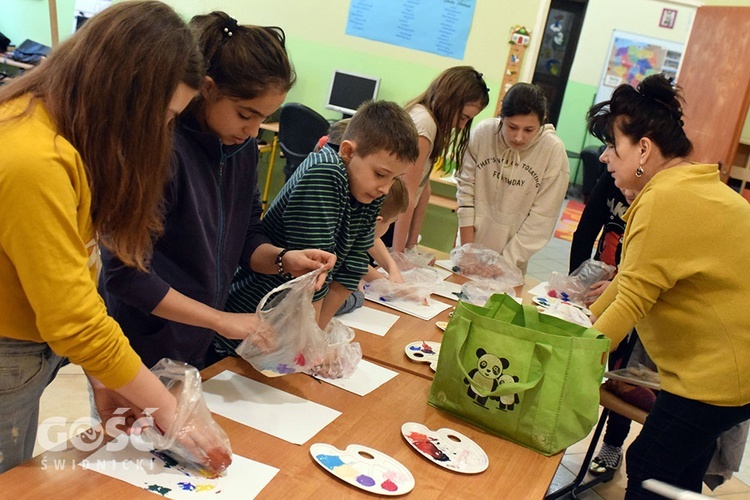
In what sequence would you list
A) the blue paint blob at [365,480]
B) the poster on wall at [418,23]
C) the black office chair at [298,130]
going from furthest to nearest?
the poster on wall at [418,23]
the black office chair at [298,130]
the blue paint blob at [365,480]

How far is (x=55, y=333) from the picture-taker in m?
0.89

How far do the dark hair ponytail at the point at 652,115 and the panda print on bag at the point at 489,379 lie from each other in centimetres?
75

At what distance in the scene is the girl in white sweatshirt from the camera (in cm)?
280

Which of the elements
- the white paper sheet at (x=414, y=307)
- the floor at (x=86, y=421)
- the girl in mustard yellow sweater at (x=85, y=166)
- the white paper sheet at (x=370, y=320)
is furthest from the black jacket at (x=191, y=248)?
the floor at (x=86, y=421)

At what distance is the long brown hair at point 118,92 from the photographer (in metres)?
0.87

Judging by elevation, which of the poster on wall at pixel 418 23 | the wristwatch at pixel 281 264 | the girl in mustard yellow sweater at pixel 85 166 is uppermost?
the poster on wall at pixel 418 23

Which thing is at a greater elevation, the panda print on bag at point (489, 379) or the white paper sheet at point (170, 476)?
the panda print on bag at point (489, 379)

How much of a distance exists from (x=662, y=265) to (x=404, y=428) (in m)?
0.71

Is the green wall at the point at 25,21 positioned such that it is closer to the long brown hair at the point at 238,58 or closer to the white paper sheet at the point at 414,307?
the white paper sheet at the point at 414,307

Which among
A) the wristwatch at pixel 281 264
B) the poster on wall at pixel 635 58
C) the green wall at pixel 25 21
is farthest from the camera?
the poster on wall at pixel 635 58

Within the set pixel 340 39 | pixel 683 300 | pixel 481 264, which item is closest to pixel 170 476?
pixel 683 300

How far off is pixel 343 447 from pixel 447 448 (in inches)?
8.7

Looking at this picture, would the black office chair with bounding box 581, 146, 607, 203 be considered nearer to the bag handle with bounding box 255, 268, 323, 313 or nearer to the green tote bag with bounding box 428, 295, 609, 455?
the green tote bag with bounding box 428, 295, 609, 455

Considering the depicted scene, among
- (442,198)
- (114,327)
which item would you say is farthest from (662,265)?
(442,198)
